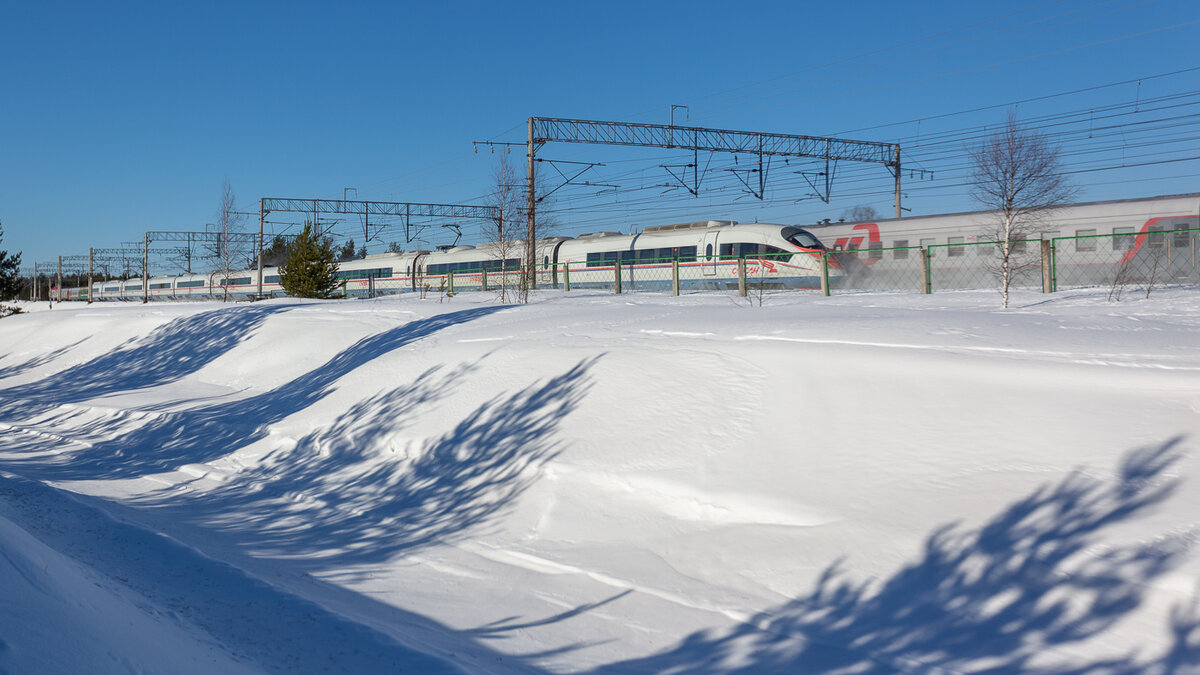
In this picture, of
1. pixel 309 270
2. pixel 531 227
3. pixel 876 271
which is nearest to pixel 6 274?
pixel 309 270

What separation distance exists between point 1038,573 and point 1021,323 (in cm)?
607

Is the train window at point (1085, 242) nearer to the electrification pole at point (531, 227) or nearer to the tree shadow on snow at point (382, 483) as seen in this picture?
the electrification pole at point (531, 227)

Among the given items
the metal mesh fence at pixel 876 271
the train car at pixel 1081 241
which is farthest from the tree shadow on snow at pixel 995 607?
the metal mesh fence at pixel 876 271

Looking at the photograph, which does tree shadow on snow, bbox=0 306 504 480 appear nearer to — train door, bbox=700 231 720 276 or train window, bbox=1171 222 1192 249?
train door, bbox=700 231 720 276

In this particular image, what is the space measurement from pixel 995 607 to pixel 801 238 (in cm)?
2392

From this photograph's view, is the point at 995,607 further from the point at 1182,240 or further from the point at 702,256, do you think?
the point at 702,256

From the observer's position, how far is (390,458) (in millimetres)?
9961

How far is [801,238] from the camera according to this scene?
28141mm

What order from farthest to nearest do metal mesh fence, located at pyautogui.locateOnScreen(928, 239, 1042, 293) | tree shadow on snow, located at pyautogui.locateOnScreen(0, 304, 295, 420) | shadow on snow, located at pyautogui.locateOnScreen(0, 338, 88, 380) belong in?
shadow on snow, located at pyautogui.locateOnScreen(0, 338, 88, 380)
metal mesh fence, located at pyautogui.locateOnScreen(928, 239, 1042, 293)
tree shadow on snow, located at pyautogui.locateOnScreen(0, 304, 295, 420)

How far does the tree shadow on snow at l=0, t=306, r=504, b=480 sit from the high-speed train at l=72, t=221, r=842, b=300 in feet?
35.5

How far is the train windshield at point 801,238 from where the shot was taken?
27.8 metres

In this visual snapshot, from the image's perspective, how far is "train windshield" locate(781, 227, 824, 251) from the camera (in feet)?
91.2

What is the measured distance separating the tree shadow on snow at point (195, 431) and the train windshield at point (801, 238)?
15.7 m

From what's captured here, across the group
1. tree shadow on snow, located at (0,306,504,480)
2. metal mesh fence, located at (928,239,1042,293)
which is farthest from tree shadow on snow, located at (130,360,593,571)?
metal mesh fence, located at (928,239,1042,293)
